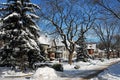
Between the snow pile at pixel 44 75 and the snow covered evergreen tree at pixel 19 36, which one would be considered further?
the snow covered evergreen tree at pixel 19 36

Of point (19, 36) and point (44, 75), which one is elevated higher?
point (19, 36)

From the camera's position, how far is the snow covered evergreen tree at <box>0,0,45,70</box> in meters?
30.2

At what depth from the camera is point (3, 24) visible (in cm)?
3069

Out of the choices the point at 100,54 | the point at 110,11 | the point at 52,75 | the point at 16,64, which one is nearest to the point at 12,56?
the point at 16,64

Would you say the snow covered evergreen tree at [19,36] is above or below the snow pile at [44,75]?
above

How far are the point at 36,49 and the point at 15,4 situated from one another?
5.78 m

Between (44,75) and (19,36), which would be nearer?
(44,75)

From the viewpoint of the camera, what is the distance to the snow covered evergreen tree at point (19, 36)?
1188 inches

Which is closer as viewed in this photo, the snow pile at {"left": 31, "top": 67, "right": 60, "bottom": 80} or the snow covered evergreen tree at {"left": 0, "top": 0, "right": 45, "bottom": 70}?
the snow pile at {"left": 31, "top": 67, "right": 60, "bottom": 80}

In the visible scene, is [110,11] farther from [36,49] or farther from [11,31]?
[11,31]

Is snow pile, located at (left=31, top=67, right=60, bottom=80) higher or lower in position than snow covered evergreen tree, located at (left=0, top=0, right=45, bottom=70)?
lower

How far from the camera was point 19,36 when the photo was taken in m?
30.1

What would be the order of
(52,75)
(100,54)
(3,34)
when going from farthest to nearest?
(100,54)
(3,34)
(52,75)

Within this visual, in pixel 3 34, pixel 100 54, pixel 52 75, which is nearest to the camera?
pixel 52 75
